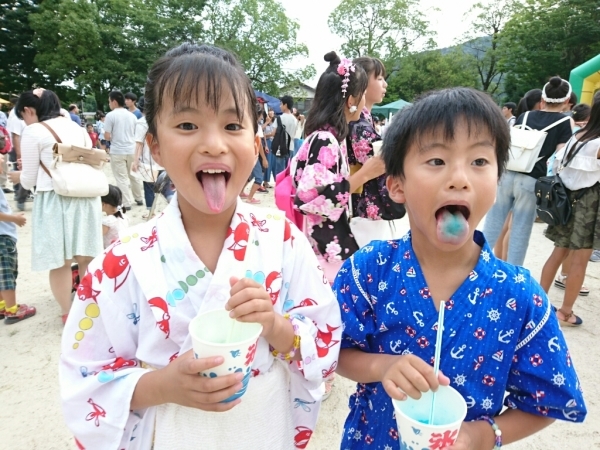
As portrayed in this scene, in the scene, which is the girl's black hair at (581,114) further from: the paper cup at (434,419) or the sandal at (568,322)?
the paper cup at (434,419)

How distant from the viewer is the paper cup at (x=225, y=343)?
2.80 feet

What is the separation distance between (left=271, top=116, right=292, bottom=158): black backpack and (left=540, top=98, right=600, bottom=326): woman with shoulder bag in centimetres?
652

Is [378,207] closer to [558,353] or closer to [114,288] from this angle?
[558,353]

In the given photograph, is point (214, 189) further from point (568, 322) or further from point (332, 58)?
point (568, 322)

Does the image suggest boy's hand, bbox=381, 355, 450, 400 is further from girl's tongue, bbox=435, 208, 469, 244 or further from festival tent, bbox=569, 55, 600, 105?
festival tent, bbox=569, 55, 600, 105

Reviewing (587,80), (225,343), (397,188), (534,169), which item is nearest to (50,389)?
(225,343)

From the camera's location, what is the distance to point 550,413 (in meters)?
1.04

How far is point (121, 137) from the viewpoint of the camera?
23.8ft

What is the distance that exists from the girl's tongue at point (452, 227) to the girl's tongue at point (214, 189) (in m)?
0.59

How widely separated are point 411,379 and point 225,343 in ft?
1.39

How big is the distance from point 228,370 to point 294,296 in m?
0.40

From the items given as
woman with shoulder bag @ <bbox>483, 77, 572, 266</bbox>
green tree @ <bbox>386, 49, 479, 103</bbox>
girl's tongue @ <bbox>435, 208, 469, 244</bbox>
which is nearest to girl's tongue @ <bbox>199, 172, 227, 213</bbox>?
girl's tongue @ <bbox>435, 208, 469, 244</bbox>

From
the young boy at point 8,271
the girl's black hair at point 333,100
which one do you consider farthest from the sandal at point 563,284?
the young boy at point 8,271

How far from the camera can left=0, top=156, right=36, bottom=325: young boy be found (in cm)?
355
